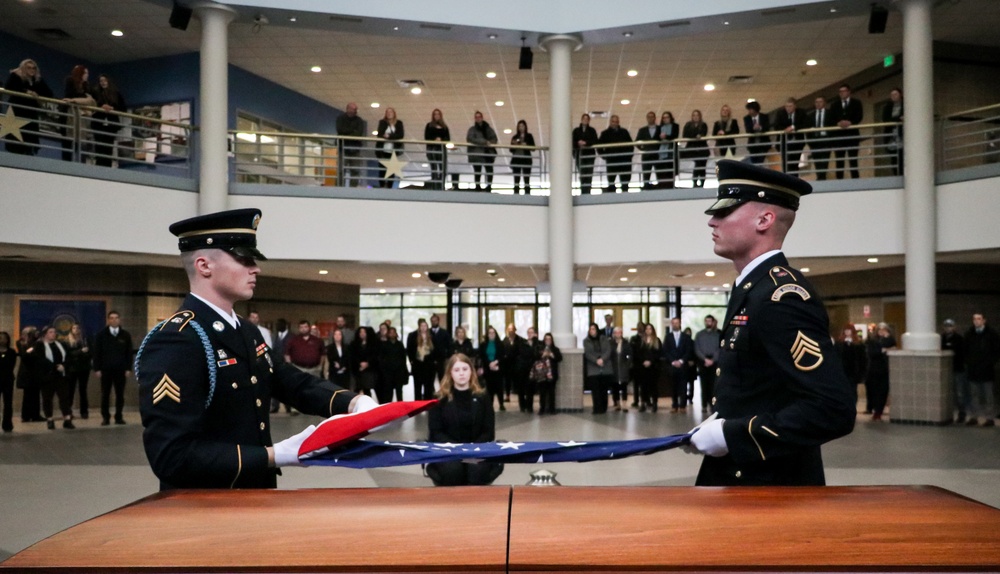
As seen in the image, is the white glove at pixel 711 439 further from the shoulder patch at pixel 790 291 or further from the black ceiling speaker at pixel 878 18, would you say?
the black ceiling speaker at pixel 878 18

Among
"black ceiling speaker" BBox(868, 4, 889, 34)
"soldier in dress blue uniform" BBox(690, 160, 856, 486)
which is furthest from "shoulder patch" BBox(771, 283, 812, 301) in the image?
"black ceiling speaker" BBox(868, 4, 889, 34)

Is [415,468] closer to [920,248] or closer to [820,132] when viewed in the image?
[920,248]

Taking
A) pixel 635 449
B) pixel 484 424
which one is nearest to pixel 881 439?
pixel 484 424

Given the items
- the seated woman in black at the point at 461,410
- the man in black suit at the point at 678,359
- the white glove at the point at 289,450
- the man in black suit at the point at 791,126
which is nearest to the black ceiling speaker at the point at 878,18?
the man in black suit at the point at 791,126

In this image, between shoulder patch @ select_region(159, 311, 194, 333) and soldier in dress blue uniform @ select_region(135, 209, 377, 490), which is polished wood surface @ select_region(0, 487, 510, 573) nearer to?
soldier in dress blue uniform @ select_region(135, 209, 377, 490)

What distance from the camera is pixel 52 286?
13750 mm

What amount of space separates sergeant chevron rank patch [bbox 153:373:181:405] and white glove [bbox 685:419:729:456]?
1.35 meters

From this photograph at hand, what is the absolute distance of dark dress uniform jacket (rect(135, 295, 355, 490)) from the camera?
6.65 feet

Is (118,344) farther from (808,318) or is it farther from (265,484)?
(808,318)

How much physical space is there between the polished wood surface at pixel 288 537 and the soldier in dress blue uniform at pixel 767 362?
792 millimetres

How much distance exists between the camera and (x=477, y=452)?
2221mm

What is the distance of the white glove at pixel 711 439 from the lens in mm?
2023

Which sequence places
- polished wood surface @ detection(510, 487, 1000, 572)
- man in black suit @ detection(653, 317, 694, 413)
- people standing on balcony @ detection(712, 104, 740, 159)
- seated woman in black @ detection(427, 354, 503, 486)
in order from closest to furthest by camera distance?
polished wood surface @ detection(510, 487, 1000, 572) → seated woman in black @ detection(427, 354, 503, 486) → people standing on balcony @ detection(712, 104, 740, 159) → man in black suit @ detection(653, 317, 694, 413)

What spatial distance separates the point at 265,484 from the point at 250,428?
9.2 inches
